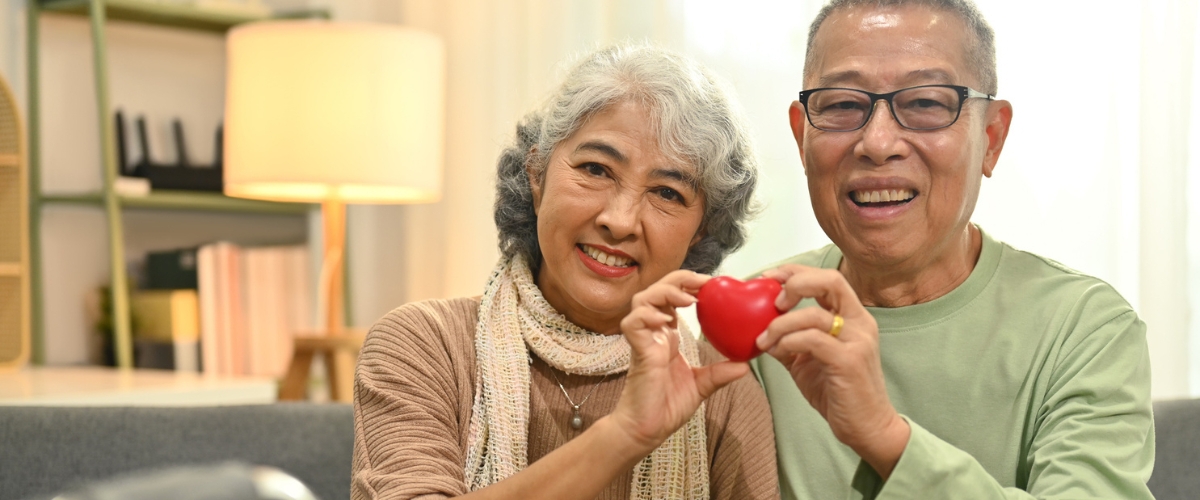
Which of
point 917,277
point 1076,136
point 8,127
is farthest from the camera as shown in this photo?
point 8,127

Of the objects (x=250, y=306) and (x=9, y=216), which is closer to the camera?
(x=9, y=216)

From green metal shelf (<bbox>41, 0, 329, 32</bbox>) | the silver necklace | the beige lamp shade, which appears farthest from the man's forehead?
green metal shelf (<bbox>41, 0, 329, 32</bbox>)

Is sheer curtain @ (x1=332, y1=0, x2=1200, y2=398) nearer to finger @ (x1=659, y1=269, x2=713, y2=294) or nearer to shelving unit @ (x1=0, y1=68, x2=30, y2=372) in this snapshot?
finger @ (x1=659, y1=269, x2=713, y2=294)

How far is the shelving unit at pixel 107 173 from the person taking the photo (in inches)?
131

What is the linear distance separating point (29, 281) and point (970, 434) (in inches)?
113

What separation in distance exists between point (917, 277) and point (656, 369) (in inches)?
21.2

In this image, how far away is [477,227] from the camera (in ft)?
11.7

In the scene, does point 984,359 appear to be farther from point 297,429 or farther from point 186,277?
point 186,277

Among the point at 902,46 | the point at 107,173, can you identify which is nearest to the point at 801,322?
the point at 902,46

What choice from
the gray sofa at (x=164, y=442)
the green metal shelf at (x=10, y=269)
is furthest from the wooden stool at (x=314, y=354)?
the gray sofa at (x=164, y=442)

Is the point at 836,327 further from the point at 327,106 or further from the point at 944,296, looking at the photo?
the point at 327,106

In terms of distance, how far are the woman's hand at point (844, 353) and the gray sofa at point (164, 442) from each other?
38.2 inches

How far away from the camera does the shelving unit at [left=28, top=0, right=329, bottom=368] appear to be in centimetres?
333

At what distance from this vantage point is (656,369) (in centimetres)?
128
